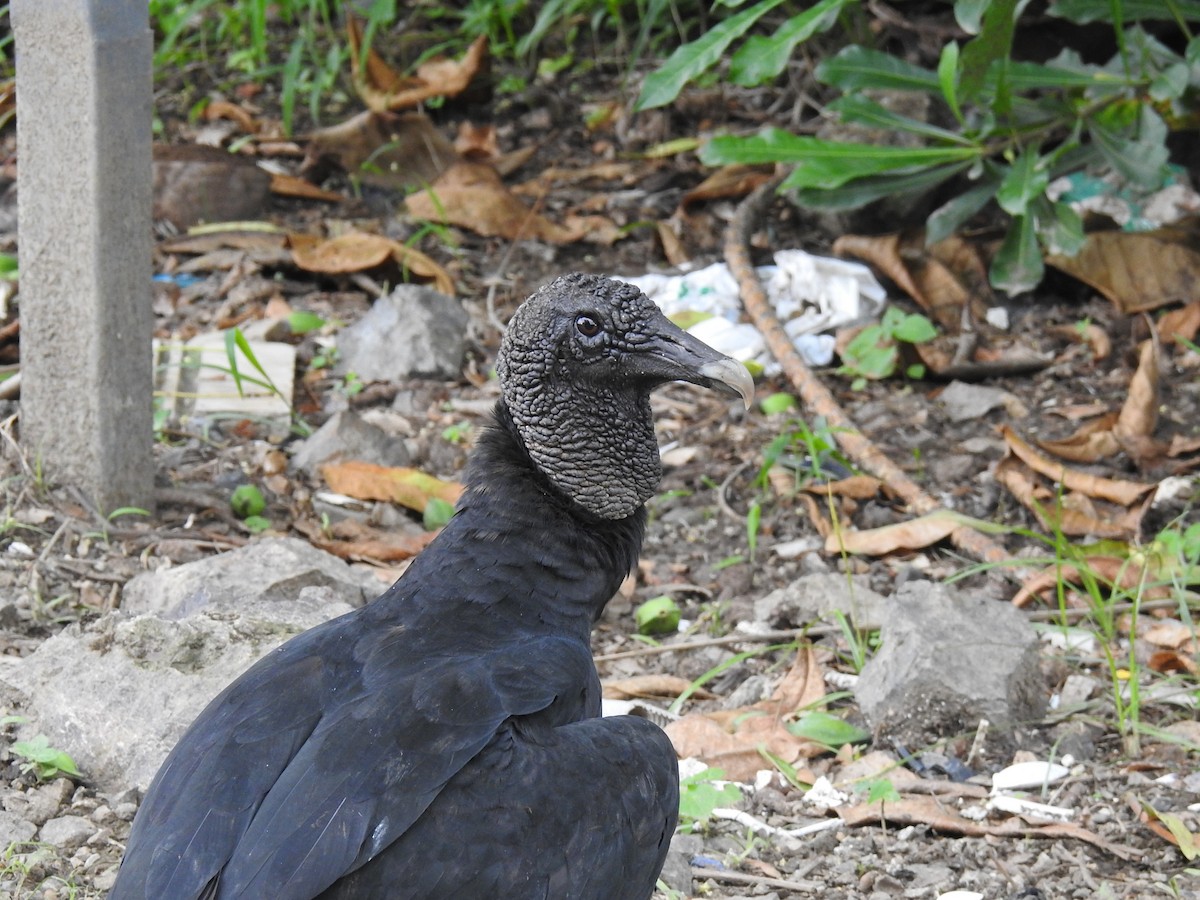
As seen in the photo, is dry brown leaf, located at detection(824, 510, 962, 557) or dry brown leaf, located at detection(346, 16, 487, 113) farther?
dry brown leaf, located at detection(346, 16, 487, 113)

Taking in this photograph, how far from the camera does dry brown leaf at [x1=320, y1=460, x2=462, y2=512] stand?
4727mm

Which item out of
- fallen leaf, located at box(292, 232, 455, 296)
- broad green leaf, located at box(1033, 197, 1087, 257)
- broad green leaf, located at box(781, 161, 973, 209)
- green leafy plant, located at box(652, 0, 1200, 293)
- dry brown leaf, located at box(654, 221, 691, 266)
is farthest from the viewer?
dry brown leaf, located at box(654, 221, 691, 266)

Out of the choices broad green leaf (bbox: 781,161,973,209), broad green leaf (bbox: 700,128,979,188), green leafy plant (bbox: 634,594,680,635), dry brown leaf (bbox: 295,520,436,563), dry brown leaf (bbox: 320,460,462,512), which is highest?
broad green leaf (bbox: 700,128,979,188)

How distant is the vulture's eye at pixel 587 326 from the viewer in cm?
288

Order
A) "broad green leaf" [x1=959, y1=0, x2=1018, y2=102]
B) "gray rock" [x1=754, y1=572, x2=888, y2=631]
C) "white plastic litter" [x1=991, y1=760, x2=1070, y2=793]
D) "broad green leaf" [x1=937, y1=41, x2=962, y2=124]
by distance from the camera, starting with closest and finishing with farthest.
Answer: "white plastic litter" [x1=991, y1=760, x2=1070, y2=793], "gray rock" [x1=754, y1=572, x2=888, y2=631], "broad green leaf" [x1=959, y1=0, x2=1018, y2=102], "broad green leaf" [x1=937, y1=41, x2=962, y2=124]

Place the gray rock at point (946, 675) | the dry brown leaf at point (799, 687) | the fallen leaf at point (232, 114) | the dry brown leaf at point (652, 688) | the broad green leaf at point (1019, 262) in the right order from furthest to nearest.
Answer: the fallen leaf at point (232, 114)
the broad green leaf at point (1019, 262)
the dry brown leaf at point (652, 688)
the dry brown leaf at point (799, 687)
the gray rock at point (946, 675)

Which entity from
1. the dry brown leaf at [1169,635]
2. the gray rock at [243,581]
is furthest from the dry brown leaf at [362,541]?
the dry brown leaf at [1169,635]

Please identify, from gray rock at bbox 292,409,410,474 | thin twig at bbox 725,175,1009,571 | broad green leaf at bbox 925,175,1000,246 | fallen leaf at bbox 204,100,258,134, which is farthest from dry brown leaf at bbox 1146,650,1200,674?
fallen leaf at bbox 204,100,258,134

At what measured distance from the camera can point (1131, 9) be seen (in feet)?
17.2

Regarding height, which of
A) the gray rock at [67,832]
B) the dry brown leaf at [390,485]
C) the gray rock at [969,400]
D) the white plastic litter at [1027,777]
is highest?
the gray rock at [969,400]

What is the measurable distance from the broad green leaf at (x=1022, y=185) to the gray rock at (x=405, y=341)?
2051 mm

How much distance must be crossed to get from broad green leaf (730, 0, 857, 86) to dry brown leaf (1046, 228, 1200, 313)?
1447 millimetres

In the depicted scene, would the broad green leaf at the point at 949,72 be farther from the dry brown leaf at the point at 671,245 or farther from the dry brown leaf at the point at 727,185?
the dry brown leaf at the point at 727,185

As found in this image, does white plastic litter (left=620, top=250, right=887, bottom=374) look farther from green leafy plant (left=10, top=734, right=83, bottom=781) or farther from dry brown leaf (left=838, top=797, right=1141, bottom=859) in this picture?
green leafy plant (left=10, top=734, right=83, bottom=781)
